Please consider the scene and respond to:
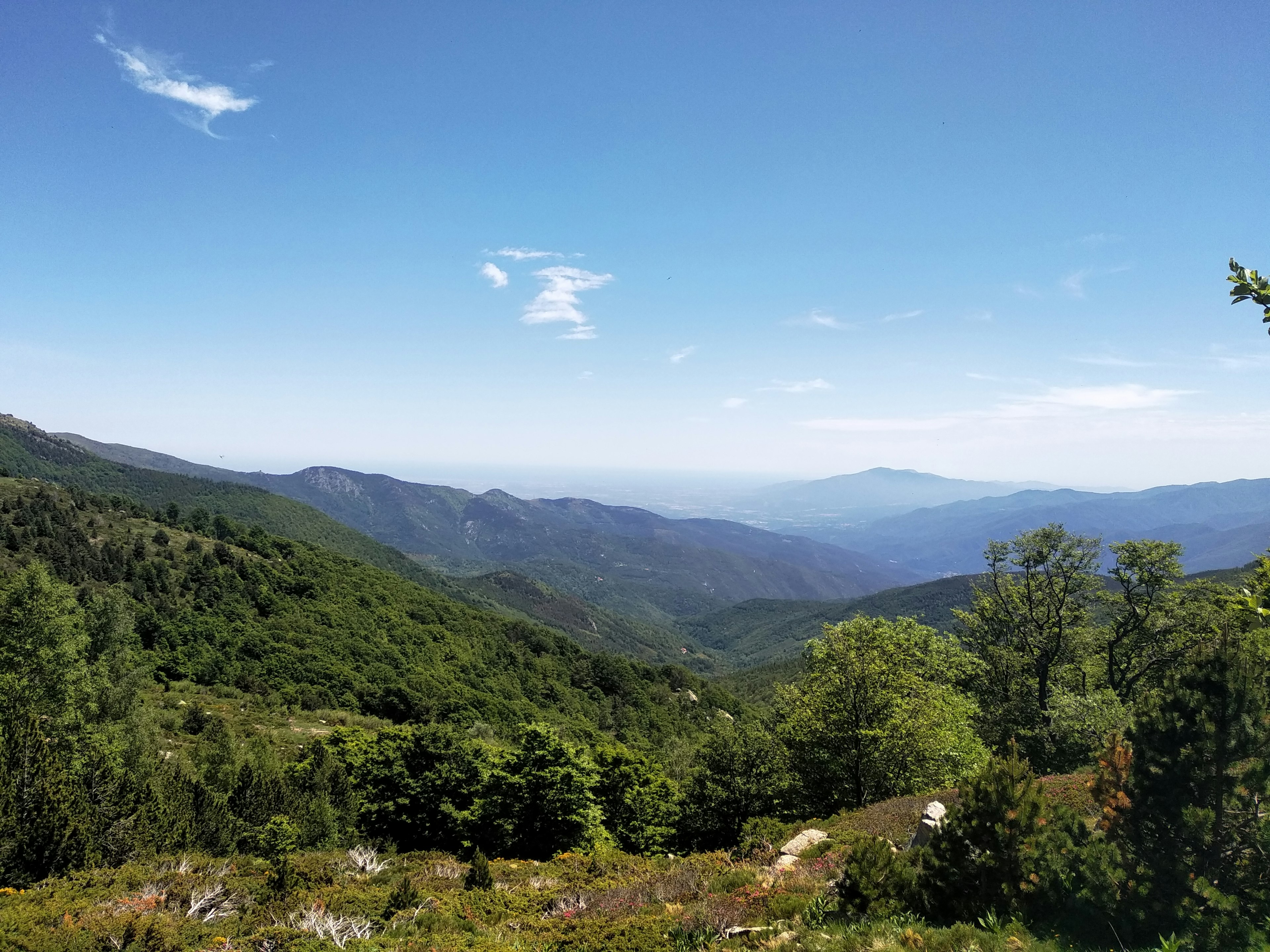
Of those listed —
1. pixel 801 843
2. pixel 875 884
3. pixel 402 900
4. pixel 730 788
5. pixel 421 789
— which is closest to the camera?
pixel 875 884

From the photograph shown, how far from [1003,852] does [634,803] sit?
62.6 ft

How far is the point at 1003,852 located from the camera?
8086 millimetres

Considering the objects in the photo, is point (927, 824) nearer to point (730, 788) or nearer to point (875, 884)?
point (875, 884)

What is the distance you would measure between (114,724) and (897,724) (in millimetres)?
31318

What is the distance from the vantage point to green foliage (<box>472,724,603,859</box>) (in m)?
20.8

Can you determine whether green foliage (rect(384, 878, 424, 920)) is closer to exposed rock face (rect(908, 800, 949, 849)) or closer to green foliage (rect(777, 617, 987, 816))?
exposed rock face (rect(908, 800, 949, 849))

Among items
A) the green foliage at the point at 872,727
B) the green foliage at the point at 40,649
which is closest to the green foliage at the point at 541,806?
the green foliage at the point at 872,727

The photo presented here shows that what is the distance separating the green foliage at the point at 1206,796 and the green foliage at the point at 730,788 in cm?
1552

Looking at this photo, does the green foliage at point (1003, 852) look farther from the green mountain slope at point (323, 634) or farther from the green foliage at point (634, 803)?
the green mountain slope at point (323, 634)

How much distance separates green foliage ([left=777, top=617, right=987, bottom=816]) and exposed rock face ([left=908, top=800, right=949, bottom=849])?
24.2 ft

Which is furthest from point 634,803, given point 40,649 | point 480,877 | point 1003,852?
point 40,649

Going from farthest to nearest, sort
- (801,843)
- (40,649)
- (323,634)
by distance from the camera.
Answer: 1. (323,634)
2. (40,649)
3. (801,843)

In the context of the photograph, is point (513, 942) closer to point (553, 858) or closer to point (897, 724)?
point (553, 858)

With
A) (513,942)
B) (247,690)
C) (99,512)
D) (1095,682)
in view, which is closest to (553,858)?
(513,942)
